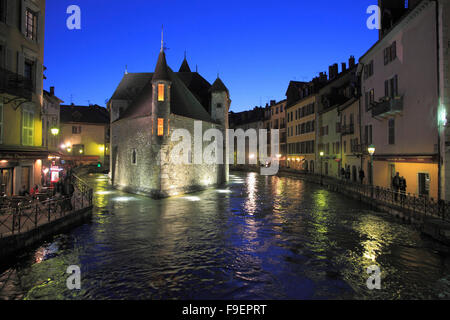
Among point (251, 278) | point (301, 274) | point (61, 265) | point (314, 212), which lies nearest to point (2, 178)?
point (61, 265)

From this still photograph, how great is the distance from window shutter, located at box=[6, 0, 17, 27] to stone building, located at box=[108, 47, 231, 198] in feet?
36.5

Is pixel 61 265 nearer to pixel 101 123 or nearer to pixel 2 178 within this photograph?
pixel 2 178

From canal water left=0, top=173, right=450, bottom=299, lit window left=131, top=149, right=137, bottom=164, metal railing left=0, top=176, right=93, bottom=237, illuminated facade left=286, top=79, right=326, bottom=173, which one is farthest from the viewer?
illuminated facade left=286, top=79, right=326, bottom=173

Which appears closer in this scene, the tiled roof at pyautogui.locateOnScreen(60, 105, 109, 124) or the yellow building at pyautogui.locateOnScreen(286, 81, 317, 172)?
the yellow building at pyautogui.locateOnScreen(286, 81, 317, 172)

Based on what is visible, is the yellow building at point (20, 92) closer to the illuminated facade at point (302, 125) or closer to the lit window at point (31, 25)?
the lit window at point (31, 25)

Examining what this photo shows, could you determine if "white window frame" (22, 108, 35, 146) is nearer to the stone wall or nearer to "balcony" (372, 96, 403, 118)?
the stone wall

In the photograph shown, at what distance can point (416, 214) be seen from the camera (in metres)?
13.7

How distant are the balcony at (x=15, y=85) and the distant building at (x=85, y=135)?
4350cm

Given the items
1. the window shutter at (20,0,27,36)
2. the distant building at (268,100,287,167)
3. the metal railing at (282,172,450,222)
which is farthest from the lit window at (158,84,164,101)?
the distant building at (268,100,287,167)

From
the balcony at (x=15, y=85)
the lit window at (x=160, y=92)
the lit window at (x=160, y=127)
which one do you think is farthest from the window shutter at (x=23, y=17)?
the lit window at (x=160, y=127)

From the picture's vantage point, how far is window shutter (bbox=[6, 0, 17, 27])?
48.3 ft

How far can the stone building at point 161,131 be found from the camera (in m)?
25.5

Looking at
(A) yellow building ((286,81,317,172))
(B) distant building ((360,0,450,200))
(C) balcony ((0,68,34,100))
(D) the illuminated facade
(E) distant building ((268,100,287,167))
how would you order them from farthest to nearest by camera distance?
1. (E) distant building ((268,100,287,167))
2. (A) yellow building ((286,81,317,172))
3. (D) the illuminated facade
4. (B) distant building ((360,0,450,200))
5. (C) balcony ((0,68,34,100))

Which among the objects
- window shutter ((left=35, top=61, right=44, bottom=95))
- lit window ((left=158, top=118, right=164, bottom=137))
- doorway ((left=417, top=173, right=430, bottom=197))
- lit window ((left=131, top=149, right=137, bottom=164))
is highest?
window shutter ((left=35, top=61, right=44, bottom=95))
